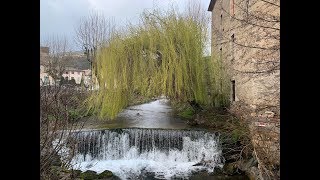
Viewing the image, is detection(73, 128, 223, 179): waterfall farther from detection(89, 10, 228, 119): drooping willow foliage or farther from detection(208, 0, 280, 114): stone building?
detection(208, 0, 280, 114): stone building

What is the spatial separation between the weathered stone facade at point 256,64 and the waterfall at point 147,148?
1.72 m

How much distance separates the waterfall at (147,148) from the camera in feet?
31.1

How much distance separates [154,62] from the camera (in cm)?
1104

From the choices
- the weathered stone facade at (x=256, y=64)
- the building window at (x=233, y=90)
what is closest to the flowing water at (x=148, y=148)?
the weathered stone facade at (x=256, y=64)

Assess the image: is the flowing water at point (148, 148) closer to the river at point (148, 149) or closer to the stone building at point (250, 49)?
the river at point (148, 149)

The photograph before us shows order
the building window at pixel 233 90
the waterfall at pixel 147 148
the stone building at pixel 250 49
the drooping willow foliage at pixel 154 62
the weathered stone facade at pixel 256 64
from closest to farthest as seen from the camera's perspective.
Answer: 1. the weathered stone facade at pixel 256 64
2. the stone building at pixel 250 49
3. the waterfall at pixel 147 148
4. the drooping willow foliage at pixel 154 62
5. the building window at pixel 233 90

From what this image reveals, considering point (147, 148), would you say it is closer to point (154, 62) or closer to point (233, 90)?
point (154, 62)

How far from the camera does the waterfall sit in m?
9.47

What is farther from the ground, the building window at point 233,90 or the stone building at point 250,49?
the stone building at point 250,49

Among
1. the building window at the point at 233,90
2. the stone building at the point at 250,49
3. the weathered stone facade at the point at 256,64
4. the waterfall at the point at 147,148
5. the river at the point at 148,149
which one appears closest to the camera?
the weathered stone facade at the point at 256,64

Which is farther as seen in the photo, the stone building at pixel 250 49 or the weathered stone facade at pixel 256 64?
the stone building at pixel 250 49

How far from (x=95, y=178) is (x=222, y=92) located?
20.9ft
